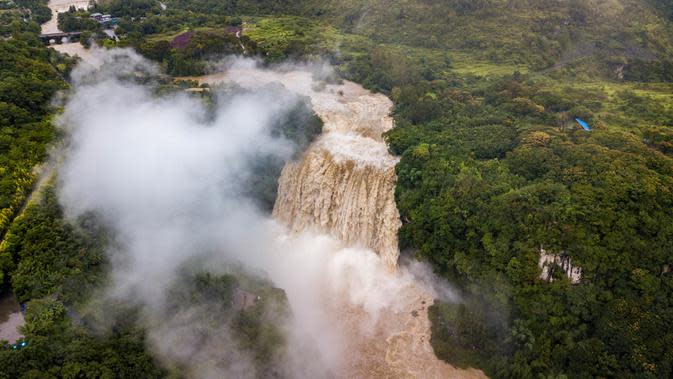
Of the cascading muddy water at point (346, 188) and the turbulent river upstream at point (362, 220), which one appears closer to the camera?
the turbulent river upstream at point (362, 220)

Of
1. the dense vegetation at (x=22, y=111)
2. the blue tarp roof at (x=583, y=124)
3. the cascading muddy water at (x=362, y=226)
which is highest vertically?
the dense vegetation at (x=22, y=111)

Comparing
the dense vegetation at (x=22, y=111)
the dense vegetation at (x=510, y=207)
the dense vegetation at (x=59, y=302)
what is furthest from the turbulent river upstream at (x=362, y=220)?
the dense vegetation at (x=22, y=111)

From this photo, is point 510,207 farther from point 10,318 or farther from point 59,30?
point 59,30

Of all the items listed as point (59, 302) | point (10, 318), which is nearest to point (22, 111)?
point (10, 318)

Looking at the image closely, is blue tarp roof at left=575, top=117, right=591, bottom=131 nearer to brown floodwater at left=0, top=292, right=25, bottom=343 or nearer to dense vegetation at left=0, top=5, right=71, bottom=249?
brown floodwater at left=0, top=292, right=25, bottom=343

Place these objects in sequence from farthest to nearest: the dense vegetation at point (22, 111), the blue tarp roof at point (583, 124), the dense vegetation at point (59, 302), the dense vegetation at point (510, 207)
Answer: the blue tarp roof at point (583, 124) → the dense vegetation at point (22, 111) → the dense vegetation at point (510, 207) → the dense vegetation at point (59, 302)

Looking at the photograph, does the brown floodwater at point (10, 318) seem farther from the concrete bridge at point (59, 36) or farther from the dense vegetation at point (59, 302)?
the concrete bridge at point (59, 36)

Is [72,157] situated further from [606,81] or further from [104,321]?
[606,81]

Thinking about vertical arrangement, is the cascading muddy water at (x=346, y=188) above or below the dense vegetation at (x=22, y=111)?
below

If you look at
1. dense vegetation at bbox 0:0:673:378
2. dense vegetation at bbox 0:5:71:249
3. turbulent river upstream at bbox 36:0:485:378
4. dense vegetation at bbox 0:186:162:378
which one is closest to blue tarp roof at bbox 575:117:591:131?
dense vegetation at bbox 0:0:673:378

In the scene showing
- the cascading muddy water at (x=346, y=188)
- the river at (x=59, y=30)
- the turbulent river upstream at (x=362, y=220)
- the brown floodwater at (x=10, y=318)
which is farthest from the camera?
the river at (x=59, y=30)
